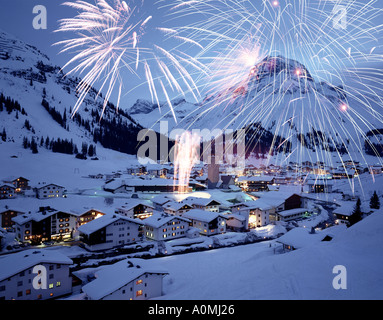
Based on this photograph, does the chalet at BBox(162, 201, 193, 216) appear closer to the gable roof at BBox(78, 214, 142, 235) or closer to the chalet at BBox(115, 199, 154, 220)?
the chalet at BBox(115, 199, 154, 220)

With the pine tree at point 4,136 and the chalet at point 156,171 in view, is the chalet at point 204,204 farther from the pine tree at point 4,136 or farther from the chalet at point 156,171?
the pine tree at point 4,136

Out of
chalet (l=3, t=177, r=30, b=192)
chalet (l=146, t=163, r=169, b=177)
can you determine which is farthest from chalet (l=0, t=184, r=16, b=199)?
chalet (l=146, t=163, r=169, b=177)

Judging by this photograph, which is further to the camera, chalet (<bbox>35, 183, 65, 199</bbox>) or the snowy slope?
chalet (<bbox>35, 183, 65, 199</bbox>)

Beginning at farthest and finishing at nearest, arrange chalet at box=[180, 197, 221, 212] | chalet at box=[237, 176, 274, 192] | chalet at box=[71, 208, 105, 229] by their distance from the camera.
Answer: chalet at box=[237, 176, 274, 192], chalet at box=[180, 197, 221, 212], chalet at box=[71, 208, 105, 229]

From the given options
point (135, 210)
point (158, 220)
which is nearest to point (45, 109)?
point (135, 210)

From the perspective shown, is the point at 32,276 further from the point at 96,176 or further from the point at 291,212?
the point at 96,176

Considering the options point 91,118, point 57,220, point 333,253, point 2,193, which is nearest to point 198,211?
point 57,220
